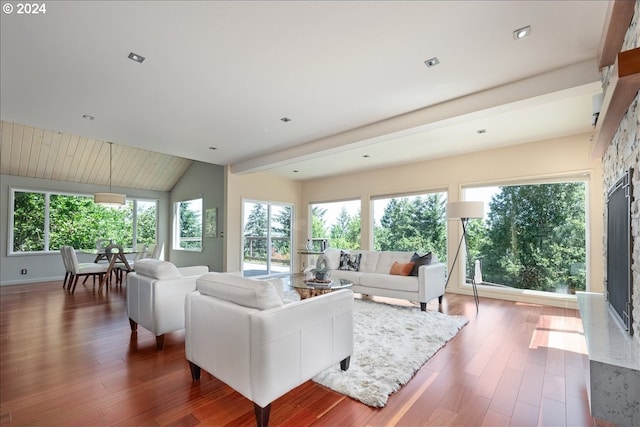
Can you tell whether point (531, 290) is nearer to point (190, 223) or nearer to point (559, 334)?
point (559, 334)

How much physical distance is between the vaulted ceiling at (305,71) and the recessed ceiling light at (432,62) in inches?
1.6

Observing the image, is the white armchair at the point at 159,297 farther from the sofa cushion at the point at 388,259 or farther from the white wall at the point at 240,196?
the white wall at the point at 240,196

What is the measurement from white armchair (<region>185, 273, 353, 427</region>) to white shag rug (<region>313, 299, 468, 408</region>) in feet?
0.69

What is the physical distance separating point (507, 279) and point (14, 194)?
1035 cm

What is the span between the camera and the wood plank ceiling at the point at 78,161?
5.99 metres

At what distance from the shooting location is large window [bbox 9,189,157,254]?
680 cm

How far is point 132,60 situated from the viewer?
8.77 feet

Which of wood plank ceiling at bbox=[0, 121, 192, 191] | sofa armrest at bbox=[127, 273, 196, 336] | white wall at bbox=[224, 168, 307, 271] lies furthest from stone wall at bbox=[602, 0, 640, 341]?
wood plank ceiling at bbox=[0, 121, 192, 191]

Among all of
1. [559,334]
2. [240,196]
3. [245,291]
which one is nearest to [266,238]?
[240,196]

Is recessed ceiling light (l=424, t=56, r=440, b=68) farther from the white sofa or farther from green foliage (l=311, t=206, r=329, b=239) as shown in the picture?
green foliage (l=311, t=206, r=329, b=239)

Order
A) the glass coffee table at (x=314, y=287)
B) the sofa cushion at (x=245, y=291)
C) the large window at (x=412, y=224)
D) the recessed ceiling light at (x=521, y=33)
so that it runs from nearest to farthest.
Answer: the sofa cushion at (x=245, y=291) < the recessed ceiling light at (x=521, y=33) < the glass coffee table at (x=314, y=287) < the large window at (x=412, y=224)

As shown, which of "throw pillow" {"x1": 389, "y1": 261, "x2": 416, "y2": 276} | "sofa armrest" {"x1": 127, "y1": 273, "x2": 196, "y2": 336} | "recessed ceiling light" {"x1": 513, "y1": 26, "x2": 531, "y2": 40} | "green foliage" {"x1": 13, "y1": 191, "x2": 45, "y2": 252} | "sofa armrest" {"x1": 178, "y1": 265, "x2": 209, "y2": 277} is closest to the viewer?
"recessed ceiling light" {"x1": 513, "y1": 26, "x2": 531, "y2": 40}

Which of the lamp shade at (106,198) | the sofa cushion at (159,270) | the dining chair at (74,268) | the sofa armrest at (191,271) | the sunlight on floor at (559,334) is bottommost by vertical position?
the sunlight on floor at (559,334)

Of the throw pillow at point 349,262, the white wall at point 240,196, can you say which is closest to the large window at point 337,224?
the white wall at point 240,196
